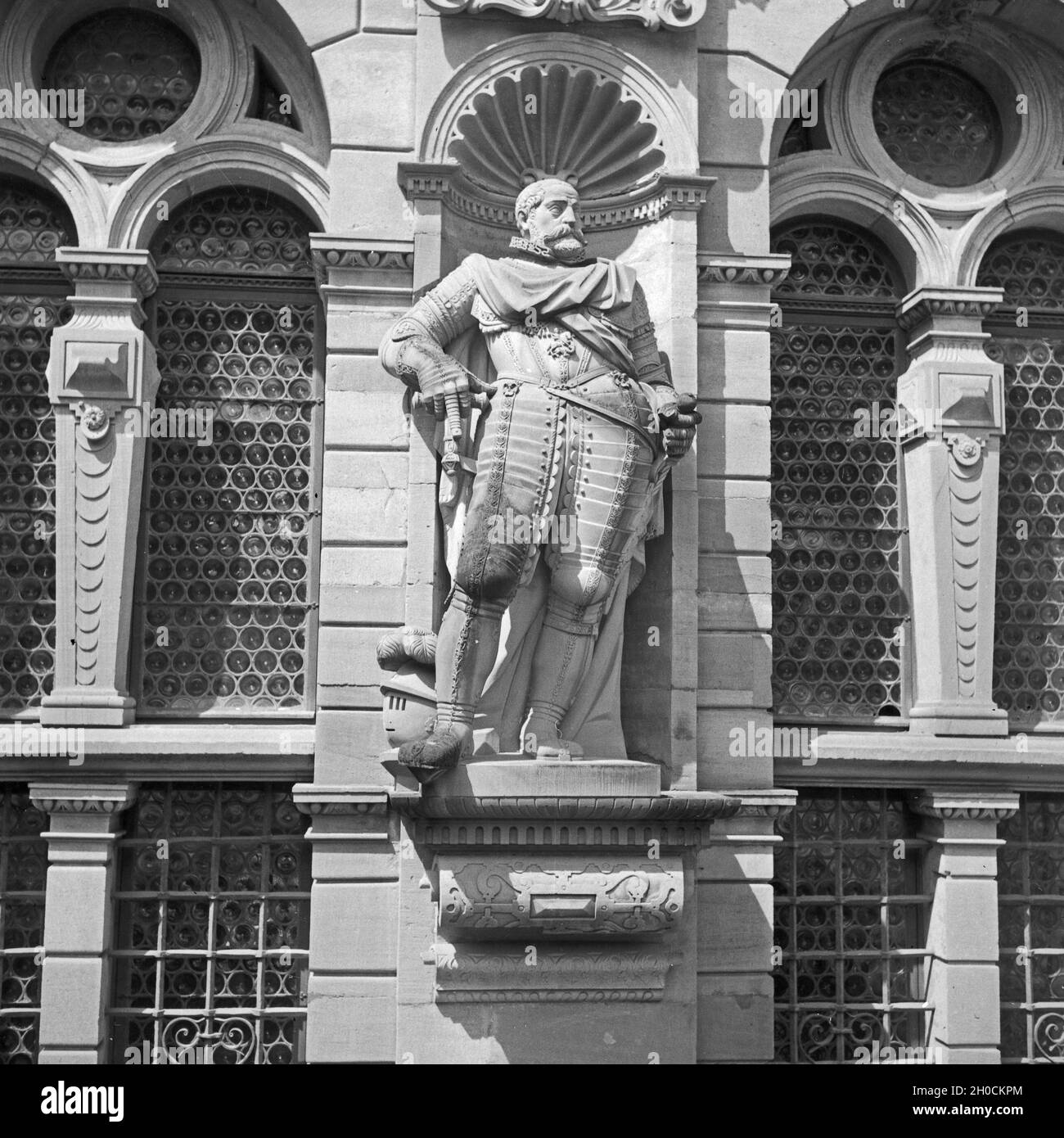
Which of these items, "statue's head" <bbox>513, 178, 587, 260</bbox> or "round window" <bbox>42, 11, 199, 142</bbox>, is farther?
"round window" <bbox>42, 11, 199, 142</bbox>

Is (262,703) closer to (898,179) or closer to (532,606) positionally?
(532,606)

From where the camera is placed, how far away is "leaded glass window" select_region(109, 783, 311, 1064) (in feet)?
33.1

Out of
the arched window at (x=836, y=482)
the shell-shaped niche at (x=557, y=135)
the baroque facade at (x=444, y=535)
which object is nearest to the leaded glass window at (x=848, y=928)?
the baroque facade at (x=444, y=535)

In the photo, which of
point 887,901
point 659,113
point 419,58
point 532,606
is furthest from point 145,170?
point 887,901

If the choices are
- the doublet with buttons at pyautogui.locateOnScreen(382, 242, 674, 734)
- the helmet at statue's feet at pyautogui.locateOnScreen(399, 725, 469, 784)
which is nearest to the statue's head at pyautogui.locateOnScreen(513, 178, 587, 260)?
the doublet with buttons at pyautogui.locateOnScreen(382, 242, 674, 734)

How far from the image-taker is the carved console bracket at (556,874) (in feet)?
29.4

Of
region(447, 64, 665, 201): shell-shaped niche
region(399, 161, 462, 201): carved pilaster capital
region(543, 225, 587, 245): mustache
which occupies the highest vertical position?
region(447, 64, 665, 201): shell-shaped niche

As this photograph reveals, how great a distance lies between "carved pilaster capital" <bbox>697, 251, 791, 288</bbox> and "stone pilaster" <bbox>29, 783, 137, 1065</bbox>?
589 cm

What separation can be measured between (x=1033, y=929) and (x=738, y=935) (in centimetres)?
274

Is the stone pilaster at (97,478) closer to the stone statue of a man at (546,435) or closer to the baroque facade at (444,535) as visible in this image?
the baroque facade at (444,535)

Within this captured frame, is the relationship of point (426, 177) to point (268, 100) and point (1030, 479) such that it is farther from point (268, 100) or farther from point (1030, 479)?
point (1030, 479)

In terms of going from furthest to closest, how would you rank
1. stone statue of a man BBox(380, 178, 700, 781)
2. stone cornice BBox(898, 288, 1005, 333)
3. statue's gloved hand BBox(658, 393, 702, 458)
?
stone cornice BBox(898, 288, 1005, 333) → statue's gloved hand BBox(658, 393, 702, 458) → stone statue of a man BBox(380, 178, 700, 781)

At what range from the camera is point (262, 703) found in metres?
10.6

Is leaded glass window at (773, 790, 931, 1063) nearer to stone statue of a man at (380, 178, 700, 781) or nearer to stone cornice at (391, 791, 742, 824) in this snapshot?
stone cornice at (391, 791, 742, 824)
